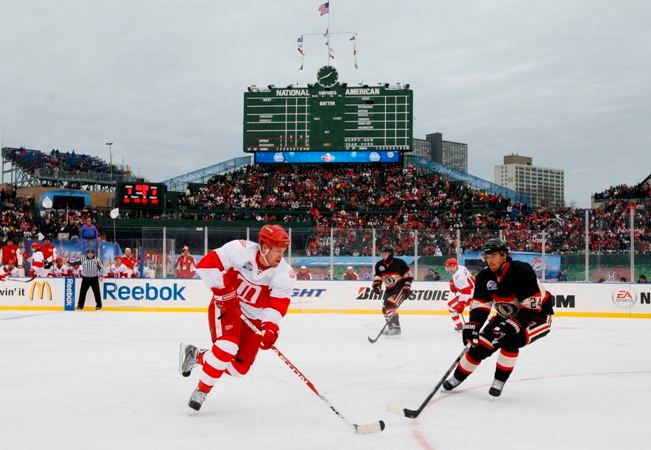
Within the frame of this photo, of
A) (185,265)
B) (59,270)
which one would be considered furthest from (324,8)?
(59,270)

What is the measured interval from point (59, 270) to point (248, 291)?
498 inches

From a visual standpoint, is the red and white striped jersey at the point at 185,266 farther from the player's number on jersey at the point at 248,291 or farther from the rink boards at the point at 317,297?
the player's number on jersey at the point at 248,291

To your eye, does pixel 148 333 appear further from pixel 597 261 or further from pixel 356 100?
pixel 356 100

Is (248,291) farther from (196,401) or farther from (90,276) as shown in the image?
(90,276)

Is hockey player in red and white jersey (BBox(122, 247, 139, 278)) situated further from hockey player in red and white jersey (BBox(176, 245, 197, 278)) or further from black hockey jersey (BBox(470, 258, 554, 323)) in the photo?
black hockey jersey (BBox(470, 258, 554, 323))

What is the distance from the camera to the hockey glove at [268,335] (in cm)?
456

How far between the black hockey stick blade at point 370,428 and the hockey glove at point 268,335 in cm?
82

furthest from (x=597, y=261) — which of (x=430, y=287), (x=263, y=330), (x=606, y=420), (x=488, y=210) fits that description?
(x=488, y=210)

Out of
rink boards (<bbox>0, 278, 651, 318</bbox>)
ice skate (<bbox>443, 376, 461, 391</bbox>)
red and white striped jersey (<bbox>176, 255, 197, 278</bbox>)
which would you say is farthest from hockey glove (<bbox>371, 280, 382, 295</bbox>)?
red and white striped jersey (<bbox>176, 255, 197, 278</bbox>)

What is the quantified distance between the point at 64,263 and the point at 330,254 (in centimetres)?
683

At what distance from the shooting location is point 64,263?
16.8 meters

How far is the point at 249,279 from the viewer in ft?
15.7

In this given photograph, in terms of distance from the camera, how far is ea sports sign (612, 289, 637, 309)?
47.3 feet

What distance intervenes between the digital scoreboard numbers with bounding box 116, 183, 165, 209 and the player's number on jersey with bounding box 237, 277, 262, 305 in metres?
23.8
